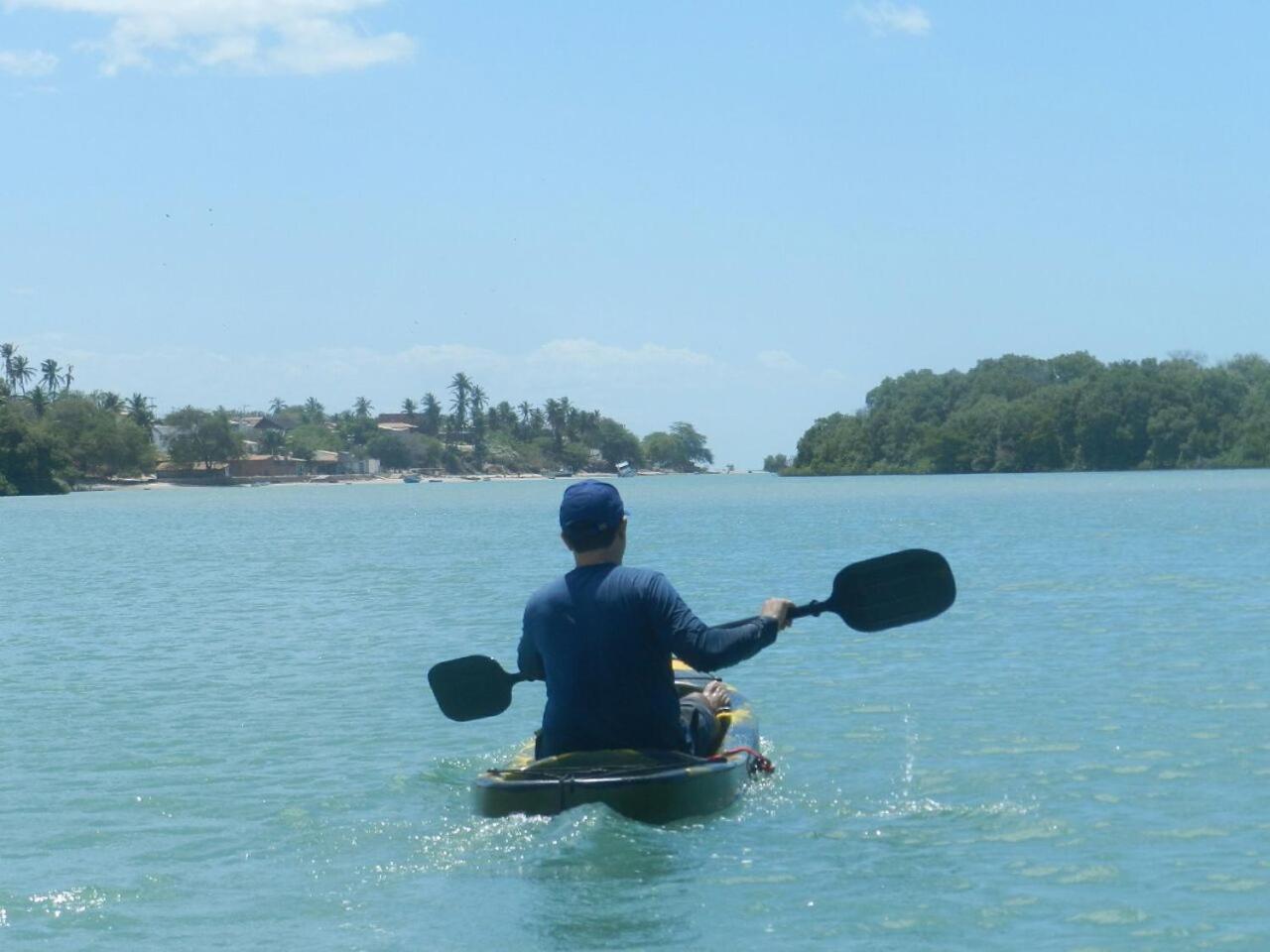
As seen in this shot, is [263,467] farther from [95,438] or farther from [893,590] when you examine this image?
[893,590]

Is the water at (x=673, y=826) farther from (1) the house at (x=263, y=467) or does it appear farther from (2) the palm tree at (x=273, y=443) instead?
(2) the palm tree at (x=273, y=443)

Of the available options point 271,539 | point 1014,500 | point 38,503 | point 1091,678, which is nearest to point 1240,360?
point 1014,500

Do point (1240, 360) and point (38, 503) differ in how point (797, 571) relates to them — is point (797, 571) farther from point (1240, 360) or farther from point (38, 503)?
point (1240, 360)

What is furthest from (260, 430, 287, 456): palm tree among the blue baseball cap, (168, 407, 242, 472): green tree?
the blue baseball cap

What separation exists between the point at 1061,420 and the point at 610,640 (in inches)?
5629

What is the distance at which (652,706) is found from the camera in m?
8.73

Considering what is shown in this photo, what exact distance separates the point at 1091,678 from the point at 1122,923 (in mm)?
8354

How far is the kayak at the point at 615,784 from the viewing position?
8.59m

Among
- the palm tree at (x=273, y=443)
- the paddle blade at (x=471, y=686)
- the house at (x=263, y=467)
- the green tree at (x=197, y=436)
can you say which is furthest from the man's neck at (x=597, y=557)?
the palm tree at (x=273, y=443)

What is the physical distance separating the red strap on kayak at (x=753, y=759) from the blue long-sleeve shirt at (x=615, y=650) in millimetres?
849

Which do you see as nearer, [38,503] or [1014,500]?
[1014,500]

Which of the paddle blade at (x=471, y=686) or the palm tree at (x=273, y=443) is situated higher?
the palm tree at (x=273, y=443)

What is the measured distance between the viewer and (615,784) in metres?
8.57

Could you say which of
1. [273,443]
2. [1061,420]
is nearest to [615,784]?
[1061,420]
